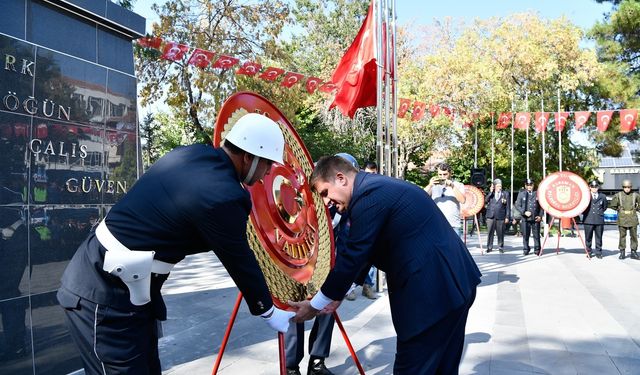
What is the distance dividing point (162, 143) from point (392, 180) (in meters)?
29.0

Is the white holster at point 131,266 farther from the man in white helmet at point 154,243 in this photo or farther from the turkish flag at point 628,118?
the turkish flag at point 628,118

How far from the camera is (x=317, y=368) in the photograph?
4074 mm

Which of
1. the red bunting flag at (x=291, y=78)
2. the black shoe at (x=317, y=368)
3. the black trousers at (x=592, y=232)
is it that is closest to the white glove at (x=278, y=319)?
the black shoe at (x=317, y=368)

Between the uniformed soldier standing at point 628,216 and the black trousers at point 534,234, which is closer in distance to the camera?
the uniformed soldier standing at point 628,216

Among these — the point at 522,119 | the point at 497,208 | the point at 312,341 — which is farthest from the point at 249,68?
the point at 522,119

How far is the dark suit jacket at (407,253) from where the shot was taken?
236 cm

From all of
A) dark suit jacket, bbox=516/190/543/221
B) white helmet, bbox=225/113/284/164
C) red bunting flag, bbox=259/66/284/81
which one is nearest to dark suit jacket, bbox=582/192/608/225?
dark suit jacket, bbox=516/190/543/221

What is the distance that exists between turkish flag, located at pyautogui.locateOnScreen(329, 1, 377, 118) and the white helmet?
5.60m

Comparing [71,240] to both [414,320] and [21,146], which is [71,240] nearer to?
[21,146]

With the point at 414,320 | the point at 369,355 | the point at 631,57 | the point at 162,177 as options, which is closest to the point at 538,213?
the point at 369,355

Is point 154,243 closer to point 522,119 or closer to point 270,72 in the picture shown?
point 270,72

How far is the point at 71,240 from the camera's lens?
12.8ft

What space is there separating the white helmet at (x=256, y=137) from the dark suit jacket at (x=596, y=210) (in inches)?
475

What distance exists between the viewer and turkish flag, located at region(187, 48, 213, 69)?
909 centimetres
